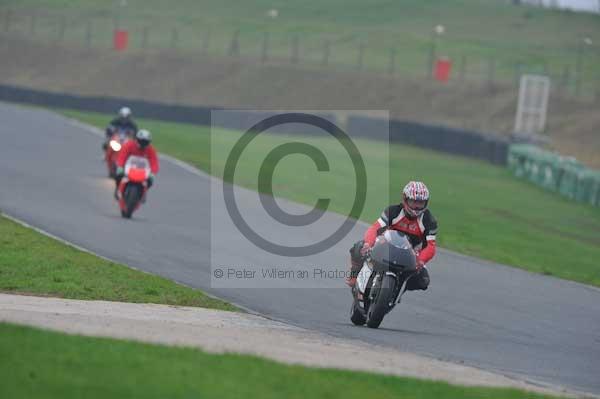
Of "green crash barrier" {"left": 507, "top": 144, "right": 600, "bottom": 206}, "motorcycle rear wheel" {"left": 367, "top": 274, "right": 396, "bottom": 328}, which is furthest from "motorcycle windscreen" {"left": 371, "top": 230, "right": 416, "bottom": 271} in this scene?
"green crash barrier" {"left": 507, "top": 144, "right": 600, "bottom": 206}

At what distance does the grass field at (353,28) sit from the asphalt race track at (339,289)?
4127 cm

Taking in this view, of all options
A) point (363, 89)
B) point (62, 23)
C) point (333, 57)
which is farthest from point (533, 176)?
point (62, 23)

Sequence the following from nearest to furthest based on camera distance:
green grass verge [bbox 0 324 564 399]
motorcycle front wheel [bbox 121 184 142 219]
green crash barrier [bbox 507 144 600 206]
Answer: green grass verge [bbox 0 324 564 399] < motorcycle front wheel [bbox 121 184 142 219] < green crash barrier [bbox 507 144 600 206]

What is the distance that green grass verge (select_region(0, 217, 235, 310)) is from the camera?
520 inches

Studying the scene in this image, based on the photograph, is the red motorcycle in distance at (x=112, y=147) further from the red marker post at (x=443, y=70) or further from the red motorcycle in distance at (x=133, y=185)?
the red marker post at (x=443, y=70)

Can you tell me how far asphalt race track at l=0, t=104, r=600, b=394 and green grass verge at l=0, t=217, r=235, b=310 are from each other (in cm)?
55

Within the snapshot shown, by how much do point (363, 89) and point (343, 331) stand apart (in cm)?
5146

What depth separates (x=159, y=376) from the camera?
803cm

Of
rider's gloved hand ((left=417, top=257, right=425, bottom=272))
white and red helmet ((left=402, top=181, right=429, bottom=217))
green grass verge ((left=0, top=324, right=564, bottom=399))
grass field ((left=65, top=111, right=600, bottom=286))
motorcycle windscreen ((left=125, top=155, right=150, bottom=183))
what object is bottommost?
grass field ((left=65, top=111, right=600, bottom=286))

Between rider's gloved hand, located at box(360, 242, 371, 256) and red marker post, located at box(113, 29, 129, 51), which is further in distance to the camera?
red marker post, located at box(113, 29, 129, 51)

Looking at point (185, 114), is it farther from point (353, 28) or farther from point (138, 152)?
point (138, 152)

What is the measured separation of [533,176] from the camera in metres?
38.0

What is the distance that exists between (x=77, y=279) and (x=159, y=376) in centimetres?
615

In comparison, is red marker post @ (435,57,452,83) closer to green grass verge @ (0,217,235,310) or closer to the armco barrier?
the armco barrier
